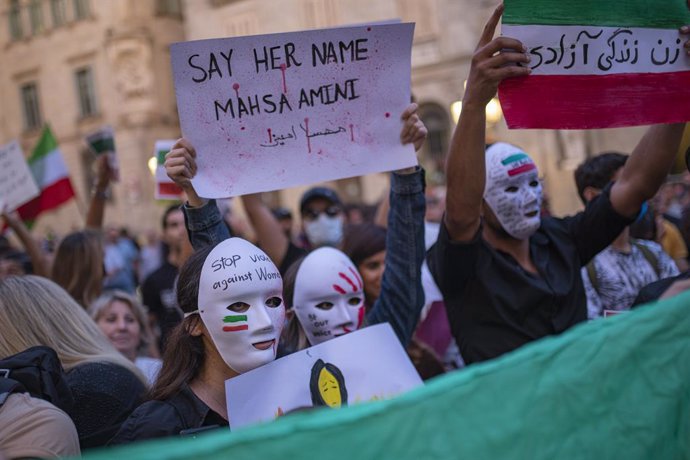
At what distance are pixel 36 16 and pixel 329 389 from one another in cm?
3289

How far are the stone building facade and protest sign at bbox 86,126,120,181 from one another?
1169cm

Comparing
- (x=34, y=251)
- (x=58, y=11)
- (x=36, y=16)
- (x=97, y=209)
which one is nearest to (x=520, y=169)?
(x=97, y=209)

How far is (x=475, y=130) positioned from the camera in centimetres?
261

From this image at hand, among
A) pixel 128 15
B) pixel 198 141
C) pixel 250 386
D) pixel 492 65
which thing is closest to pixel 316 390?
pixel 250 386

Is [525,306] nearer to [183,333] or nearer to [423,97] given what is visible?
[183,333]

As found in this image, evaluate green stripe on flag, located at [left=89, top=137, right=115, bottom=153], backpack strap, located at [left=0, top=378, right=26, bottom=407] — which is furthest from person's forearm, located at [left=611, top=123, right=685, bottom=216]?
green stripe on flag, located at [left=89, top=137, right=115, bottom=153]

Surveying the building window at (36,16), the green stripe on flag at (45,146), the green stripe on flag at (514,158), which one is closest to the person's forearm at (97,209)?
the green stripe on flag at (45,146)

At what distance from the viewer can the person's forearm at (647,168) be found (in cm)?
291

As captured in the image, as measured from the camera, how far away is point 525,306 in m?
2.84

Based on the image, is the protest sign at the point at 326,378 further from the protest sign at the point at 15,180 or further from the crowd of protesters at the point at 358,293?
the protest sign at the point at 15,180

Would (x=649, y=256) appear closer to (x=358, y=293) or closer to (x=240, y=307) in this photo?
(x=358, y=293)

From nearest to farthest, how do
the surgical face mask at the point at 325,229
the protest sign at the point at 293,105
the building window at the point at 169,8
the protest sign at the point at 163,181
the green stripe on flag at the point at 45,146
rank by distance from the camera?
1. the protest sign at the point at 293,105
2. the protest sign at the point at 163,181
3. the surgical face mask at the point at 325,229
4. the green stripe on flag at the point at 45,146
5. the building window at the point at 169,8

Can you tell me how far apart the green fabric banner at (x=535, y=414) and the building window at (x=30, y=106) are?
33055mm

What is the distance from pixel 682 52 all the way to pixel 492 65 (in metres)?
0.80
